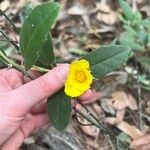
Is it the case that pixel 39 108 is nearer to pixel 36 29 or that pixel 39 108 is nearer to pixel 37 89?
pixel 37 89

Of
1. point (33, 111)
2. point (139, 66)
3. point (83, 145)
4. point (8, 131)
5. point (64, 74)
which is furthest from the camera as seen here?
point (139, 66)

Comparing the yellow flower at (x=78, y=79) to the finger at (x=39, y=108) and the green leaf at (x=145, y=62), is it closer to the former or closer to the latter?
the finger at (x=39, y=108)

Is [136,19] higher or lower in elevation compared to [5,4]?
lower

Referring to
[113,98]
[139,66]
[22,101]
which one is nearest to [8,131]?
[22,101]

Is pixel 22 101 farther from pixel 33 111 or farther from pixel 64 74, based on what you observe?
pixel 33 111

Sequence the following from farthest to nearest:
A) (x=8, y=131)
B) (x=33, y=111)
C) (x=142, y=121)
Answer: (x=142, y=121)
(x=33, y=111)
(x=8, y=131)

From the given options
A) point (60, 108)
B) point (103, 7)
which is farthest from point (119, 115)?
point (60, 108)

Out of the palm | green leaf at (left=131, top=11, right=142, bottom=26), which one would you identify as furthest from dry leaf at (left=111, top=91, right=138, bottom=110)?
the palm
